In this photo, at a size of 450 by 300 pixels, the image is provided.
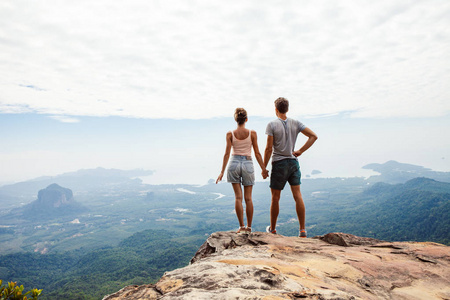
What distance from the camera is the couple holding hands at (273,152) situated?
6152 millimetres

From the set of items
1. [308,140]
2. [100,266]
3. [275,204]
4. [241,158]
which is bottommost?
[100,266]

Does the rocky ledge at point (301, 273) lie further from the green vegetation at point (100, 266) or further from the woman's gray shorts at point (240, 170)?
the green vegetation at point (100, 266)

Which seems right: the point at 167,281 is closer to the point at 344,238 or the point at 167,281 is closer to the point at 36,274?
the point at 344,238

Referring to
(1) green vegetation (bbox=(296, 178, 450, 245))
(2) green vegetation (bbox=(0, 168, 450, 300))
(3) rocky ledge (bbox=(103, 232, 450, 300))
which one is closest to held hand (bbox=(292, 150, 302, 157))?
(3) rocky ledge (bbox=(103, 232, 450, 300))

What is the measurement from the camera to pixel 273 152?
6.38 metres

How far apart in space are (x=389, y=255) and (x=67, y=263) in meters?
150

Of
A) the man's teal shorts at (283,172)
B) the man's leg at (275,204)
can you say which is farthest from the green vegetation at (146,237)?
the man's teal shorts at (283,172)

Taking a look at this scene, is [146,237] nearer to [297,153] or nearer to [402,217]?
[402,217]

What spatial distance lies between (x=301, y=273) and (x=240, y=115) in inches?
146

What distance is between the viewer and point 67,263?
120 m

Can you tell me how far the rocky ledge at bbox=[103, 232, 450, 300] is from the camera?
2.80 metres

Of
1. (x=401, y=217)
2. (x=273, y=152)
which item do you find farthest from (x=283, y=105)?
(x=401, y=217)

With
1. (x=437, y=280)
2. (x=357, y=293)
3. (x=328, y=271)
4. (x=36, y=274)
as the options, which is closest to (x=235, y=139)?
(x=328, y=271)

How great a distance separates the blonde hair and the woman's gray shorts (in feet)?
2.92
